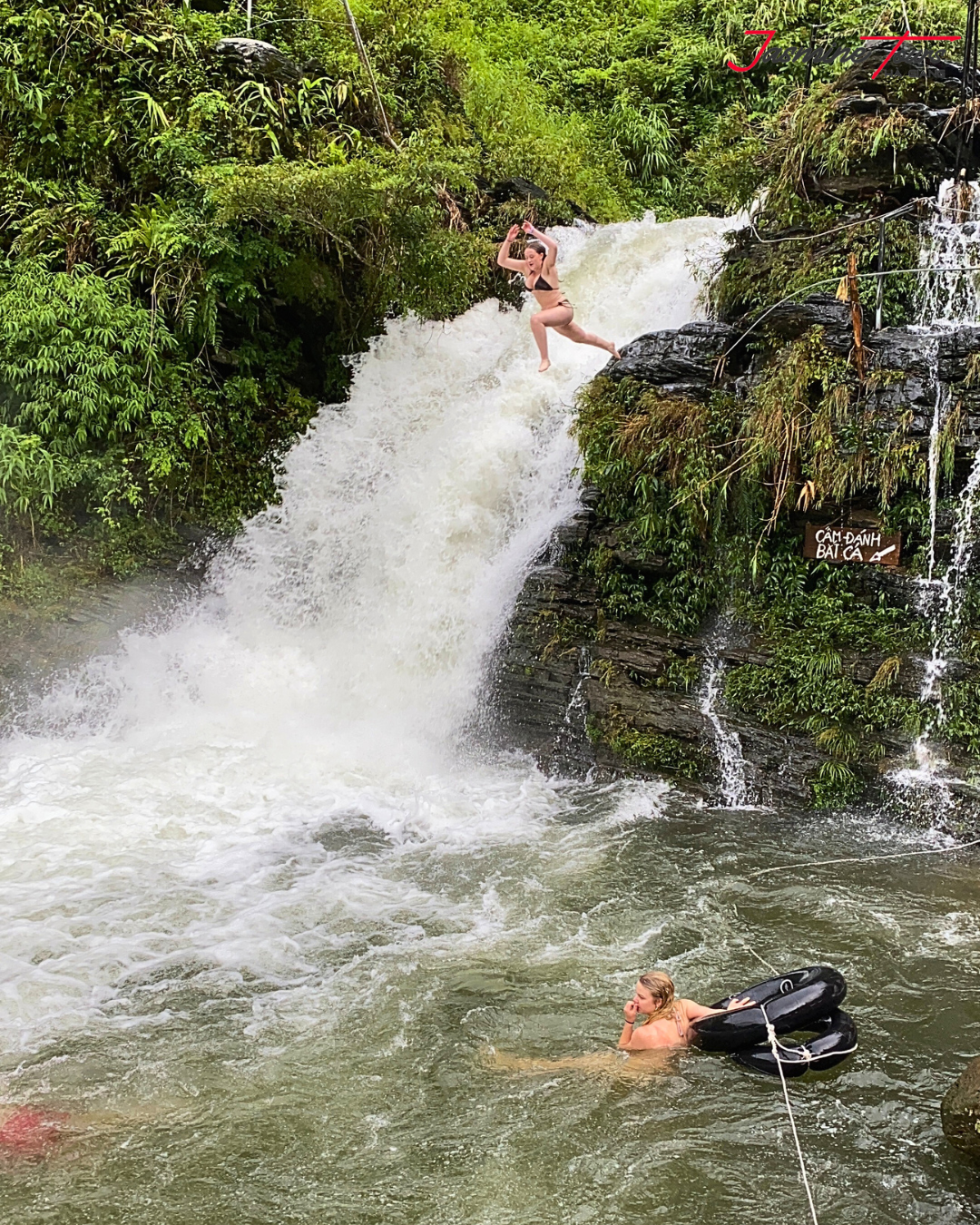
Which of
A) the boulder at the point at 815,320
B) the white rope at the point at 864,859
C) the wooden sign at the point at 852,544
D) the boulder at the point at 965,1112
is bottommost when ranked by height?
the white rope at the point at 864,859

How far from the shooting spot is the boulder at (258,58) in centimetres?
1159

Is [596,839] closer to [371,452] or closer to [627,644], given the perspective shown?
[627,644]

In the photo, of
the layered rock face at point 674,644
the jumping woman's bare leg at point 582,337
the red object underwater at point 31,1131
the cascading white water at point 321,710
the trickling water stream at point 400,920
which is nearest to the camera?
the trickling water stream at point 400,920

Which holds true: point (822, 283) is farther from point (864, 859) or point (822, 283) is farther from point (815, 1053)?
point (815, 1053)

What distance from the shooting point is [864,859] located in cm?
677

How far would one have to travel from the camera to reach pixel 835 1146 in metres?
4.11

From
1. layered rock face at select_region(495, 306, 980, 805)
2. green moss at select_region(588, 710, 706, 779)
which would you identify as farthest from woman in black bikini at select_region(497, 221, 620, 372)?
green moss at select_region(588, 710, 706, 779)

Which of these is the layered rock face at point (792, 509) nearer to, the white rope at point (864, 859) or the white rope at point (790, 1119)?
the white rope at point (864, 859)

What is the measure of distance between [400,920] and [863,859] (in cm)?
307

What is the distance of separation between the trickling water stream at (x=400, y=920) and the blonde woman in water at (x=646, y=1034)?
0.11m

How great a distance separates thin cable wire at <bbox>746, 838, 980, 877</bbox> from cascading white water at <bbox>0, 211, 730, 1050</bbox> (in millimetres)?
1699

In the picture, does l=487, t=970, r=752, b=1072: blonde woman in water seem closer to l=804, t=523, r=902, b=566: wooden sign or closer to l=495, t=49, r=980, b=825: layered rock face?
l=495, t=49, r=980, b=825: layered rock face

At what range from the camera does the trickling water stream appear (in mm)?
4027

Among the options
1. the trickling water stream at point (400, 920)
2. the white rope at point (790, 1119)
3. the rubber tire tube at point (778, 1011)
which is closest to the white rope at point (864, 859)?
the trickling water stream at point (400, 920)
